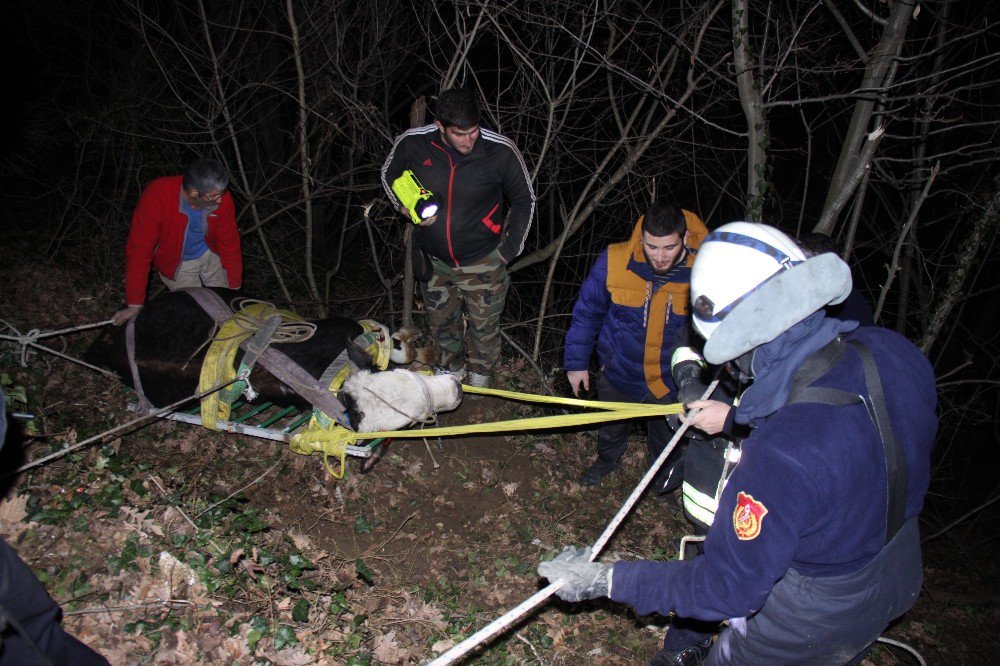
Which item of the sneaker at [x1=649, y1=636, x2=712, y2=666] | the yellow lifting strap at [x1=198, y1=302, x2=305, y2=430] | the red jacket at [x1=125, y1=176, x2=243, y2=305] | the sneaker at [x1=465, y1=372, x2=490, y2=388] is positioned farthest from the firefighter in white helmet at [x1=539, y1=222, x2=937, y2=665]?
the red jacket at [x1=125, y1=176, x2=243, y2=305]

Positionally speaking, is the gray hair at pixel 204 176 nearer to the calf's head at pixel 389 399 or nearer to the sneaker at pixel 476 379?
the calf's head at pixel 389 399

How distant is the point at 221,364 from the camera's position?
4.10m

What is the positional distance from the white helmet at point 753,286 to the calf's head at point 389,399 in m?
2.40

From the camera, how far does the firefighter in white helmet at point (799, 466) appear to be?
197 centimetres

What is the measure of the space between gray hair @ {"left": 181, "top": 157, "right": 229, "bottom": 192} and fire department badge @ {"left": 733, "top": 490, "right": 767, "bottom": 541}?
4297mm

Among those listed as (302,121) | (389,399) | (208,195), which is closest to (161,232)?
(208,195)

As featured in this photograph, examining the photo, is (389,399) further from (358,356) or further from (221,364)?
(221,364)

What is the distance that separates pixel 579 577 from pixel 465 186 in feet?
10.5

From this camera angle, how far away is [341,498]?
4430 millimetres

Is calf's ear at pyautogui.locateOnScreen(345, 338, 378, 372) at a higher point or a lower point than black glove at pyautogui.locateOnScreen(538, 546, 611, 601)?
lower

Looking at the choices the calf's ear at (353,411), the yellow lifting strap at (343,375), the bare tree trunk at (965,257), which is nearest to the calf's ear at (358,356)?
the yellow lifting strap at (343,375)

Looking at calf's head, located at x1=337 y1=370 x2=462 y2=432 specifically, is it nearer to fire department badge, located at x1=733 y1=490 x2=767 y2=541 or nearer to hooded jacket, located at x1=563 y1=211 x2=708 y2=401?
hooded jacket, located at x1=563 y1=211 x2=708 y2=401

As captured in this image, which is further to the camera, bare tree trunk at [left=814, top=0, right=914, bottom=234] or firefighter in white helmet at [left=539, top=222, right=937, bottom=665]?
bare tree trunk at [left=814, top=0, right=914, bottom=234]

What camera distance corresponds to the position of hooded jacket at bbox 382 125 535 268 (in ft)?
15.4
